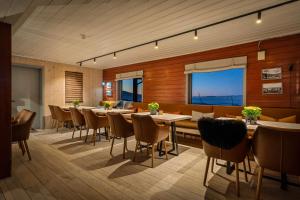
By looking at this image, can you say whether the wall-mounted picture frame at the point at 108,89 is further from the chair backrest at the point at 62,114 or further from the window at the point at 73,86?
the chair backrest at the point at 62,114

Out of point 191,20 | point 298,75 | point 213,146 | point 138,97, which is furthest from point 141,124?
point 138,97

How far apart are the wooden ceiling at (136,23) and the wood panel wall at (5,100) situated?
375 mm

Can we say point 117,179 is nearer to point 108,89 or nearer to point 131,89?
point 131,89

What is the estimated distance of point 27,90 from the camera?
21.2 ft

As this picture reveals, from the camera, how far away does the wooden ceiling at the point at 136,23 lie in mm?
2602

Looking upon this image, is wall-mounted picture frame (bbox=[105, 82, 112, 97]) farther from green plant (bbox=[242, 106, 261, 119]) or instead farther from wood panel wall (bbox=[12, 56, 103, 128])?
green plant (bbox=[242, 106, 261, 119])

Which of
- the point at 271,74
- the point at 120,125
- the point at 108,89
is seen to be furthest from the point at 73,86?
the point at 271,74

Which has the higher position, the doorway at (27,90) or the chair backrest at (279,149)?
the doorway at (27,90)

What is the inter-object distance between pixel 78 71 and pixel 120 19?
5.10 meters

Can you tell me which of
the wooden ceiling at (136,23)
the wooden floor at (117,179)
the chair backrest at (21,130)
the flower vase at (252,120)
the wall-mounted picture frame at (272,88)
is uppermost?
the wooden ceiling at (136,23)

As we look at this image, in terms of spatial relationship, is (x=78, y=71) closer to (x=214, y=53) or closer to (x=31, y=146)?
(x=31, y=146)

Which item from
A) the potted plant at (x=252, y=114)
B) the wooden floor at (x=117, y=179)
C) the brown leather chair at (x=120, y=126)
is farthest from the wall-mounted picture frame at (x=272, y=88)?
the brown leather chair at (x=120, y=126)

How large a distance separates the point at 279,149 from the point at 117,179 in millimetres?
2023

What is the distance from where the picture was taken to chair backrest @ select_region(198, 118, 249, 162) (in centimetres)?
207
